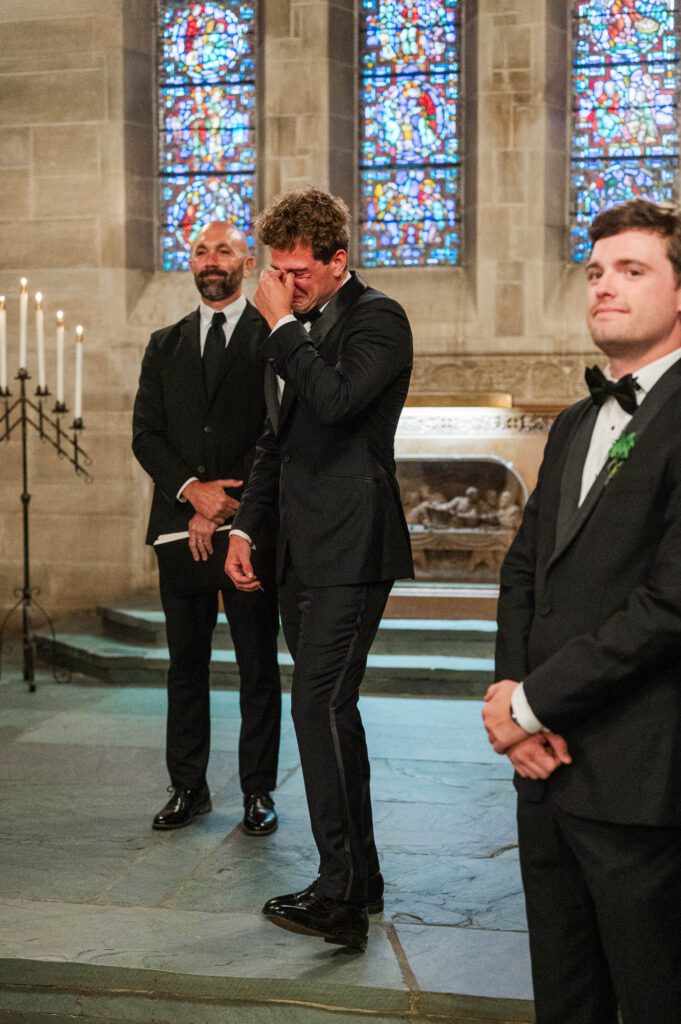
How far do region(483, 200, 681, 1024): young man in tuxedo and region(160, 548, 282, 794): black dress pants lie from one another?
170cm

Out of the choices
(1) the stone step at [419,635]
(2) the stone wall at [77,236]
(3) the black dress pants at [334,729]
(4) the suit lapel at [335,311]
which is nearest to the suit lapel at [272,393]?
(4) the suit lapel at [335,311]

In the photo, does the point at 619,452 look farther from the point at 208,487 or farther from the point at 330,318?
the point at 208,487

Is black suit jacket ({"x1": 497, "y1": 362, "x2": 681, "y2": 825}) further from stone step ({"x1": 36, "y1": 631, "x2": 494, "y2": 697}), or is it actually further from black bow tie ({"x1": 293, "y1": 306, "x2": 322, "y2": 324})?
stone step ({"x1": 36, "y1": 631, "x2": 494, "y2": 697})

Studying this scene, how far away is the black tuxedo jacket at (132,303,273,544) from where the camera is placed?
3613 mm

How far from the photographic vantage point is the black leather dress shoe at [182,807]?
355 cm

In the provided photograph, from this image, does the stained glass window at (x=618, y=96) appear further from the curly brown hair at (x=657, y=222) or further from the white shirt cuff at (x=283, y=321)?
the curly brown hair at (x=657, y=222)

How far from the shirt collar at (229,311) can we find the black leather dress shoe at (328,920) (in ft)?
5.68

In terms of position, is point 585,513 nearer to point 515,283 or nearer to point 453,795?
point 453,795

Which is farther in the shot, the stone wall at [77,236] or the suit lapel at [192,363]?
the stone wall at [77,236]

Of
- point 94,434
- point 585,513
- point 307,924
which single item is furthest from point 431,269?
point 585,513

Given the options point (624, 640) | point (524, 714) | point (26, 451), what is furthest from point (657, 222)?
point (26, 451)

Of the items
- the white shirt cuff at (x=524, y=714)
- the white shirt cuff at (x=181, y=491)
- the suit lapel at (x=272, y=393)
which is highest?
the suit lapel at (x=272, y=393)

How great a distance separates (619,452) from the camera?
180 cm

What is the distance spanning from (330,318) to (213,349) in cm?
91
